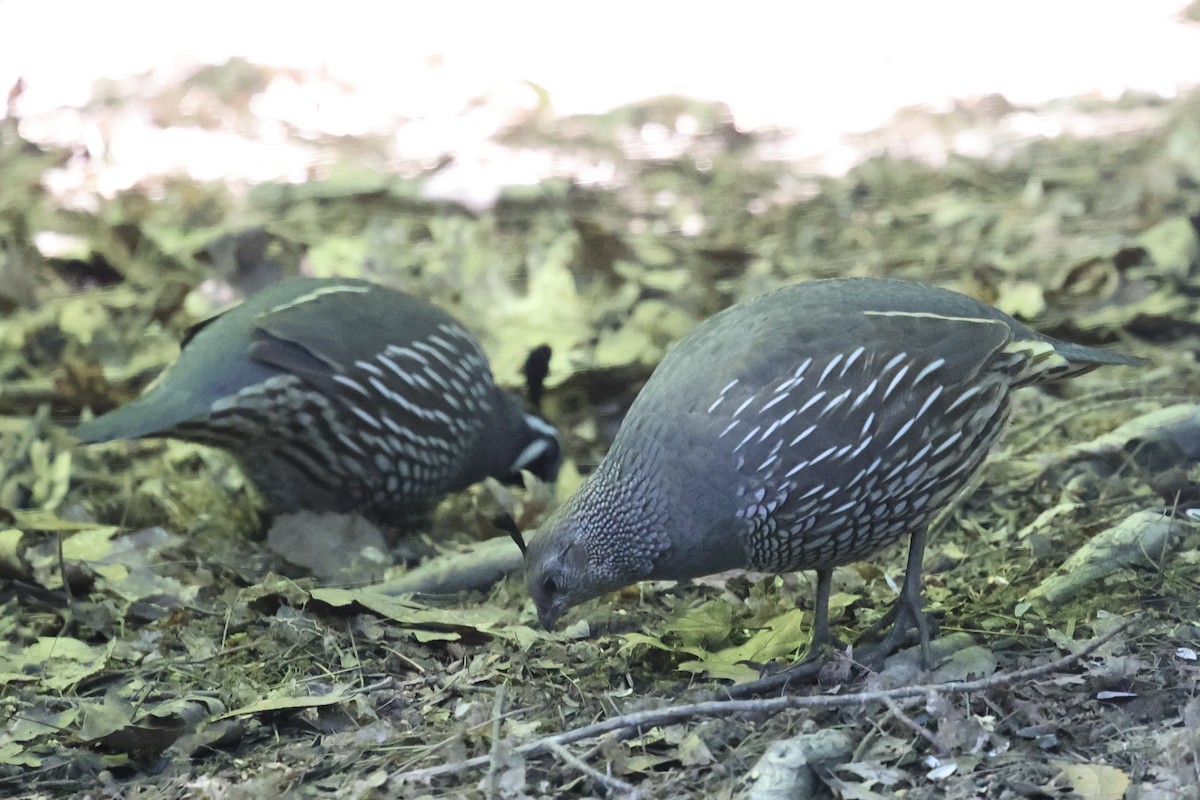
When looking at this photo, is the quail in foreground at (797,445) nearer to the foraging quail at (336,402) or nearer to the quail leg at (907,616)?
the quail leg at (907,616)

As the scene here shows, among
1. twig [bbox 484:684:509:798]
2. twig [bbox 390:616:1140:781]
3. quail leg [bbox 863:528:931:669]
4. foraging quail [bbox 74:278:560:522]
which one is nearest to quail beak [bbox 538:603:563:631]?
twig [bbox 484:684:509:798]

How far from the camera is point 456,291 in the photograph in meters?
7.76

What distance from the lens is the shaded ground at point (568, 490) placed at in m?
3.52

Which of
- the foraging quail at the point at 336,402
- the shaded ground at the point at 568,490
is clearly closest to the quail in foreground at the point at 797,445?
the shaded ground at the point at 568,490

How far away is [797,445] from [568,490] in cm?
239

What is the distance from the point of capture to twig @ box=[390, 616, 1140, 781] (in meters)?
3.41

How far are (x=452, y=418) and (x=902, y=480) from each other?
248 cm

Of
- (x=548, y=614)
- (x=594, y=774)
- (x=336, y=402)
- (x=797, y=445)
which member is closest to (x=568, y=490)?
(x=336, y=402)

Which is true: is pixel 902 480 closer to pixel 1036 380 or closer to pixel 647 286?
pixel 1036 380

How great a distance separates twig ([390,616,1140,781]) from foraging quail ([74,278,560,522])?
223cm

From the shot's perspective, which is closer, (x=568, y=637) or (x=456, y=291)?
(x=568, y=637)

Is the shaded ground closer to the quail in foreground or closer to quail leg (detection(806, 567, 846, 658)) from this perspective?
quail leg (detection(806, 567, 846, 658))

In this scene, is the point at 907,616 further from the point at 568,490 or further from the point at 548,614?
the point at 568,490

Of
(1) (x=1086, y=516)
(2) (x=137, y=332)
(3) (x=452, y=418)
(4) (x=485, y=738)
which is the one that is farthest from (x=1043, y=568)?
(2) (x=137, y=332)
